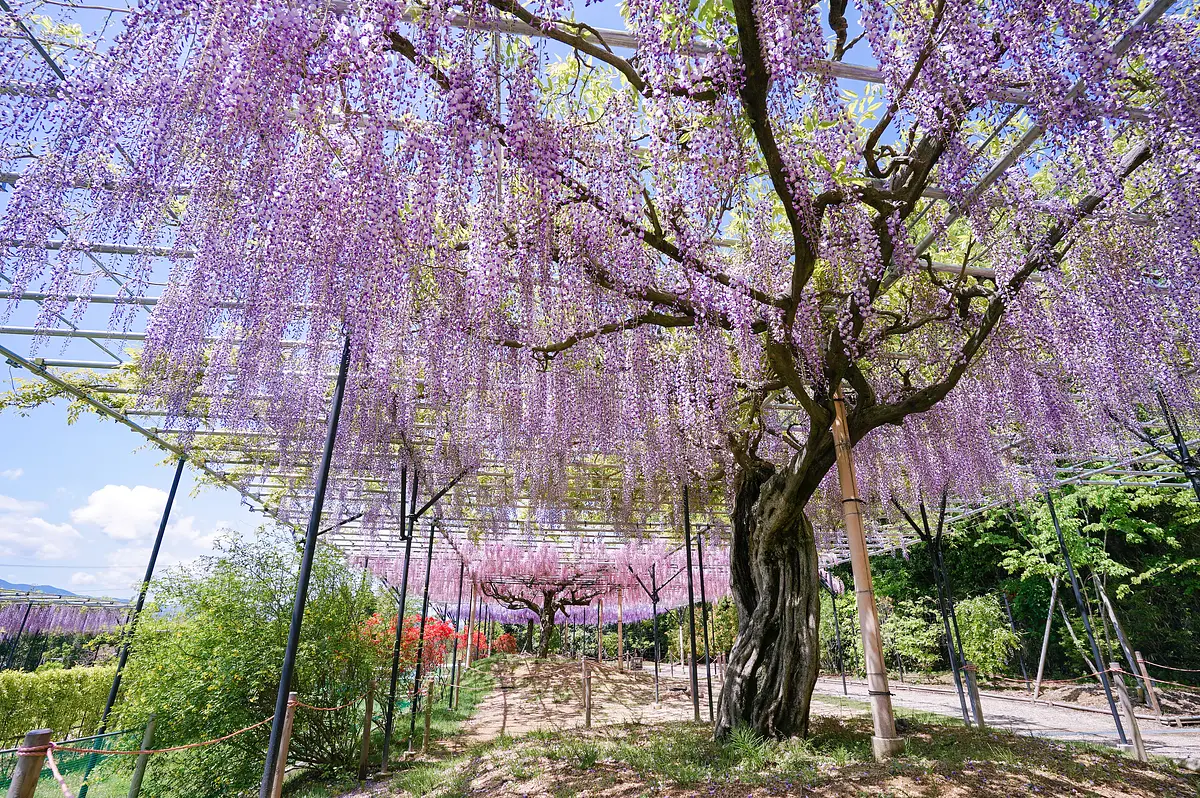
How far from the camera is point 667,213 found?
3895 mm

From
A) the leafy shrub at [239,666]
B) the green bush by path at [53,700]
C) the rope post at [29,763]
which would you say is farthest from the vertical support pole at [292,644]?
the green bush by path at [53,700]

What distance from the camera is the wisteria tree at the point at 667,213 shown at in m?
2.81

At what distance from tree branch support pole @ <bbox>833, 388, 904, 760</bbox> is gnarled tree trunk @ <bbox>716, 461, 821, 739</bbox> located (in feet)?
1.95

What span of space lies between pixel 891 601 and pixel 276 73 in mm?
19053

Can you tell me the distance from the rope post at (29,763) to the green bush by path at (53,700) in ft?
26.2

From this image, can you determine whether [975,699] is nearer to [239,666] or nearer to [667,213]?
[667,213]

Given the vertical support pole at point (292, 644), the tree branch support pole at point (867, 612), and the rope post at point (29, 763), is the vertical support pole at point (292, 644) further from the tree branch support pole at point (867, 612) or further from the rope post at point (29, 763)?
the tree branch support pole at point (867, 612)

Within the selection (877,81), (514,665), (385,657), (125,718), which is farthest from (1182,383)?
(514,665)

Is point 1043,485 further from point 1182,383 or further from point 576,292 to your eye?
point 576,292

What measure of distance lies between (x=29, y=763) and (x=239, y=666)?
3.52m

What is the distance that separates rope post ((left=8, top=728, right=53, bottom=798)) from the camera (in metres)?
1.84

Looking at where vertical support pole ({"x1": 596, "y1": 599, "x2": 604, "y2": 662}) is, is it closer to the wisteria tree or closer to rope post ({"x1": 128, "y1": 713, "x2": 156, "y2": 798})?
the wisteria tree

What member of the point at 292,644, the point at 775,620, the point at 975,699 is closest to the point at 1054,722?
the point at 975,699

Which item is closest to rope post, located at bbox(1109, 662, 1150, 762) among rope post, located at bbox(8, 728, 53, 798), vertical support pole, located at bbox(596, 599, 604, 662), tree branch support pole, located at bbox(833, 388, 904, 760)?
tree branch support pole, located at bbox(833, 388, 904, 760)
